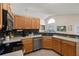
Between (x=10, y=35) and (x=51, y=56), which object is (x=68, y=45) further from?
(x=10, y=35)

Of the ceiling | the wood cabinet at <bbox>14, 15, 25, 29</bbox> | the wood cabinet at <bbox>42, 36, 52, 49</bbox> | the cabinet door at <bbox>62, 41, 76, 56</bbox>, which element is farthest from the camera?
the wood cabinet at <bbox>14, 15, 25, 29</bbox>

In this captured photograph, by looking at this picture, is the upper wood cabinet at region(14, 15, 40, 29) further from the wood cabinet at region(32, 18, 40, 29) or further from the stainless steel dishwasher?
the stainless steel dishwasher

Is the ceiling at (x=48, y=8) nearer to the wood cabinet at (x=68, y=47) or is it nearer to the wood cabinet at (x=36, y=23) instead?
the wood cabinet at (x=36, y=23)

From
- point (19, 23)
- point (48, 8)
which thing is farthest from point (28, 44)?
point (48, 8)

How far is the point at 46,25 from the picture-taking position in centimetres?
237

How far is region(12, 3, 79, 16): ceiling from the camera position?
7.27ft

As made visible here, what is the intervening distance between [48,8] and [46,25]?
302 mm

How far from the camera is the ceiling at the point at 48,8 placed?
7.27 feet

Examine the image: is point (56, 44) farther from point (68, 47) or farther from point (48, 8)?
point (48, 8)

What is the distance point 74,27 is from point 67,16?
22 centimetres

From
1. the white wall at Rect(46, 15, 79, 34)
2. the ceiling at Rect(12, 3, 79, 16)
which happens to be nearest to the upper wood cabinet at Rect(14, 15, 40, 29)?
the ceiling at Rect(12, 3, 79, 16)

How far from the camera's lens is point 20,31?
10.3 feet

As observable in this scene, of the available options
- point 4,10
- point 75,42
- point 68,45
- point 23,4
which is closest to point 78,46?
point 75,42

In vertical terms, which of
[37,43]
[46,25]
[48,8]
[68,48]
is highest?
[48,8]
